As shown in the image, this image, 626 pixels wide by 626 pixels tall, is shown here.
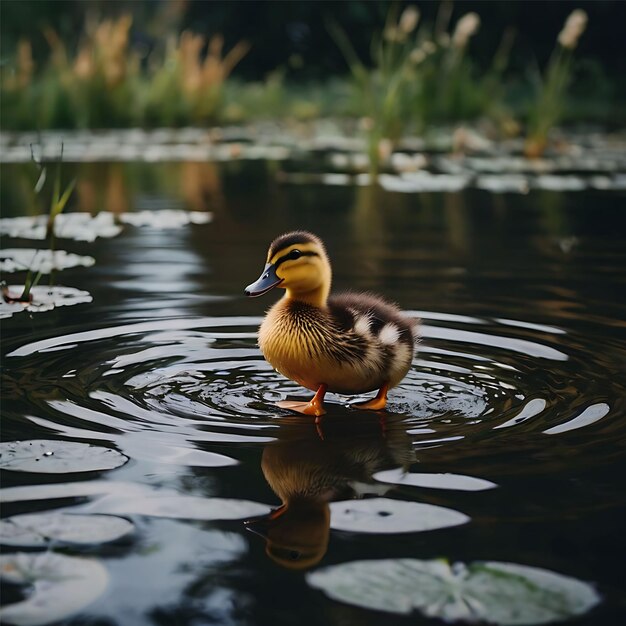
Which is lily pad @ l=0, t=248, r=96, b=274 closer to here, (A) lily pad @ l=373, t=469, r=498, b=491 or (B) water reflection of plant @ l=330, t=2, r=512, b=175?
(A) lily pad @ l=373, t=469, r=498, b=491

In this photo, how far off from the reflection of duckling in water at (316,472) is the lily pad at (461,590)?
15 centimetres

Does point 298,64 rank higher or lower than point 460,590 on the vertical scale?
higher

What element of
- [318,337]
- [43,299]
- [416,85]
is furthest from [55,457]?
[416,85]

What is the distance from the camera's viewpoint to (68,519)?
9.77ft

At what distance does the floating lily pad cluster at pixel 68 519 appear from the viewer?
254 cm

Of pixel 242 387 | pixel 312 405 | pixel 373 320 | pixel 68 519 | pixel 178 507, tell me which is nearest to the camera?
pixel 68 519

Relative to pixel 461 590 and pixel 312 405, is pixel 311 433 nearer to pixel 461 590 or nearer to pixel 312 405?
pixel 312 405

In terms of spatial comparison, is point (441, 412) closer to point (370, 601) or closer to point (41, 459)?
point (41, 459)

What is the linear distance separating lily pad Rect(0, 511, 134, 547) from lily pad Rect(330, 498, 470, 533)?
55 cm

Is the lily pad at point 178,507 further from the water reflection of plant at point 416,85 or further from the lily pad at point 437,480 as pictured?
the water reflection of plant at point 416,85

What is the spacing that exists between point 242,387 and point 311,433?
0.66 m

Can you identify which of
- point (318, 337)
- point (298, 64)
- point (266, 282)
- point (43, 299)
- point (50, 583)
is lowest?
point (50, 583)

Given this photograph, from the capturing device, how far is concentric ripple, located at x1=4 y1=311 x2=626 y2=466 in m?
3.82

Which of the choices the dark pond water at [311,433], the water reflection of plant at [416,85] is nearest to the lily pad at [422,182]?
the water reflection of plant at [416,85]
